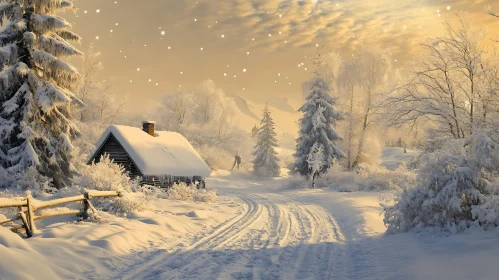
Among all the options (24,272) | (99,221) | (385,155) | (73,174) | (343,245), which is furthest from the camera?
(385,155)

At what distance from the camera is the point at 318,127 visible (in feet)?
118

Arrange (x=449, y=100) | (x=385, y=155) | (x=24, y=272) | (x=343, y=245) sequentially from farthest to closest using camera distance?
(x=385, y=155) < (x=449, y=100) < (x=343, y=245) < (x=24, y=272)

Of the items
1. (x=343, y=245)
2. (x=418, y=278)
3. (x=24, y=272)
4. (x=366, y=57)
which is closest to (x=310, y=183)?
(x=366, y=57)

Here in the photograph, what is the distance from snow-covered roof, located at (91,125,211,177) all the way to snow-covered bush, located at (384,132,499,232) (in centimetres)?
1728

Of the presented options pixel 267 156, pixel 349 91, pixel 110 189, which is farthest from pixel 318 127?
pixel 110 189

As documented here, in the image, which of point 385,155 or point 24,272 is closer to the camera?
point 24,272

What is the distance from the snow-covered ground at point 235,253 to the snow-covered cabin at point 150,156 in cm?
1121

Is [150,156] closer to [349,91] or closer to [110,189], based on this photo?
[110,189]

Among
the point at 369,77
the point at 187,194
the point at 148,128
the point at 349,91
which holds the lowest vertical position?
the point at 187,194

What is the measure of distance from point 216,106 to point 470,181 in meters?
52.6

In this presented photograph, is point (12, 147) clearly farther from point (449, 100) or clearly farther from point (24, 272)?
point (449, 100)

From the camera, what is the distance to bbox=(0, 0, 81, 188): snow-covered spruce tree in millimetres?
17172

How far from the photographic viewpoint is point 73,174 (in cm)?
1930

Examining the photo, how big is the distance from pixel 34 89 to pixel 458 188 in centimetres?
1945
